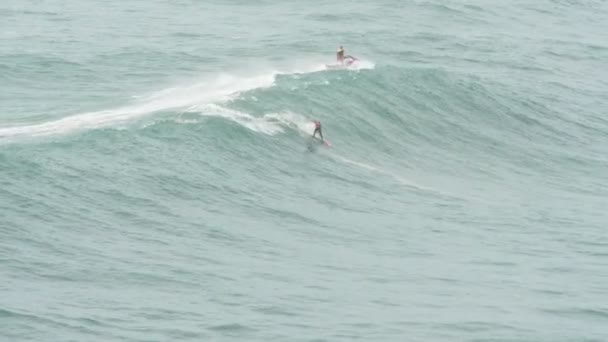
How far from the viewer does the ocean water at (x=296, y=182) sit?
4200 centimetres

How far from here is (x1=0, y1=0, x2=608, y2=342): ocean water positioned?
138 ft

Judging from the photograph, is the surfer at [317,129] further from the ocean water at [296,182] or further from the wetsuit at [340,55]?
the wetsuit at [340,55]

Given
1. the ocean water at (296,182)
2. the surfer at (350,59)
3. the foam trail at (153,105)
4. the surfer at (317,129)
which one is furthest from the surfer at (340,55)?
the surfer at (317,129)

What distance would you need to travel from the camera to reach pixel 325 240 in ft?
→ 169

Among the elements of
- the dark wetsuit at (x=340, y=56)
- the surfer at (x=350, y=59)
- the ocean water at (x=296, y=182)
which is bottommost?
the ocean water at (x=296, y=182)

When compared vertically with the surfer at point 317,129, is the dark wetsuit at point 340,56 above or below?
above

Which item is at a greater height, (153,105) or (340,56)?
(340,56)

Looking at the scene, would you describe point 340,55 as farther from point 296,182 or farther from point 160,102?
point 296,182

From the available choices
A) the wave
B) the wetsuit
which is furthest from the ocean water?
the wetsuit

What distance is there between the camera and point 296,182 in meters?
57.7

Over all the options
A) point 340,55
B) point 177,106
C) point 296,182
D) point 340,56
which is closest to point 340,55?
point 340,55

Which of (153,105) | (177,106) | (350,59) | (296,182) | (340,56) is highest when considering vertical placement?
(340,56)

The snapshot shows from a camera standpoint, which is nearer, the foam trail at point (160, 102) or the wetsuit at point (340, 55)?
the foam trail at point (160, 102)

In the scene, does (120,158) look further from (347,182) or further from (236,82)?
A: (236,82)
